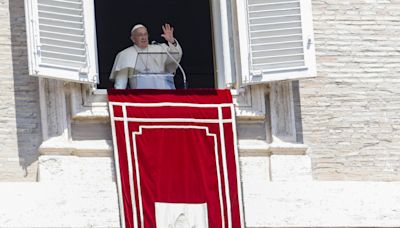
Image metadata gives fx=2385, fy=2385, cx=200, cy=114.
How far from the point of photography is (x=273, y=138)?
1789cm

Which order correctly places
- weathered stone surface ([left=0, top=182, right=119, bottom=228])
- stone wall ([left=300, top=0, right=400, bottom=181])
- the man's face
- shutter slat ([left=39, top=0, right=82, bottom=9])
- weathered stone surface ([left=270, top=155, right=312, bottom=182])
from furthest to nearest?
the man's face, stone wall ([left=300, top=0, right=400, bottom=181]), weathered stone surface ([left=270, top=155, right=312, bottom=182]), shutter slat ([left=39, top=0, right=82, bottom=9]), weathered stone surface ([left=0, top=182, right=119, bottom=228])

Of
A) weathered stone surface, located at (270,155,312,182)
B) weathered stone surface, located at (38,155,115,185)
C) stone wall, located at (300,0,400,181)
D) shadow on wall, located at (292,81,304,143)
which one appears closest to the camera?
weathered stone surface, located at (38,155,115,185)

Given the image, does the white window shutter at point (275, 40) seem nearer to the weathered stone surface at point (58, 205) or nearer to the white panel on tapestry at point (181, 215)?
the white panel on tapestry at point (181, 215)

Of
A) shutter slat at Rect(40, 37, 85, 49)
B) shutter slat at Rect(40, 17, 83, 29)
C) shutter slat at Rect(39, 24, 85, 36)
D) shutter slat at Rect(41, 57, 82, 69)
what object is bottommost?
shutter slat at Rect(41, 57, 82, 69)

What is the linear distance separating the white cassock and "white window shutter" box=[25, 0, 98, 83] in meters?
0.58

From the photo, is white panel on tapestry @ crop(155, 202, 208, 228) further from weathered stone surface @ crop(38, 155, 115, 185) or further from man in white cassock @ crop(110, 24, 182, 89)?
man in white cassock @ crop(110, 24, 182, 89)

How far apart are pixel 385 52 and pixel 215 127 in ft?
5.20

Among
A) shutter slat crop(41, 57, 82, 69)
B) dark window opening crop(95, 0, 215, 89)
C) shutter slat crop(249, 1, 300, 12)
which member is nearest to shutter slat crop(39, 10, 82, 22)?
Result: shutter slat crop(41, 57, 82, 69)

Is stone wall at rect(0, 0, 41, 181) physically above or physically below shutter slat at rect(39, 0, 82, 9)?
below

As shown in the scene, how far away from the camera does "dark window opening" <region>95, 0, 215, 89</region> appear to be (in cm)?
1984

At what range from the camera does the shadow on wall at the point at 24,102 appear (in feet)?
57.5

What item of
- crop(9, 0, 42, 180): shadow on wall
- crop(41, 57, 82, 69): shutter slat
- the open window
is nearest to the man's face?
the open window

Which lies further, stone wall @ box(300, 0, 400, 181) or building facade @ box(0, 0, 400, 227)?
stone wall @ box(300, 0, 400, 181)

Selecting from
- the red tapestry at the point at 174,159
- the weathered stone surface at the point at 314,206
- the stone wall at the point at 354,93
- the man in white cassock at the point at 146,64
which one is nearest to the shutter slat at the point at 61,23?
the red tapestry at the point at 174,159
